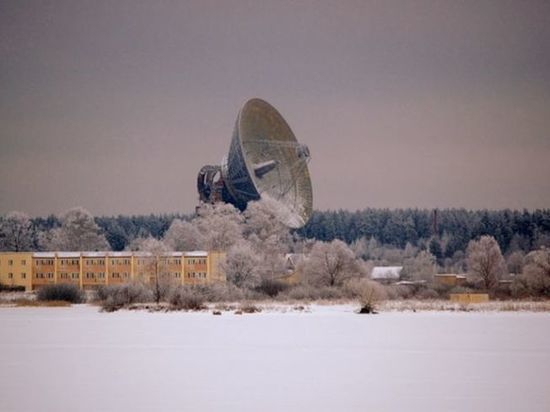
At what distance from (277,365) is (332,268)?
4629 cm

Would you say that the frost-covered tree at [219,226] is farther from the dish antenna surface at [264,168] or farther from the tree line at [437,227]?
the tree line at [437,227]

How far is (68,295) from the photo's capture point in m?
62.6

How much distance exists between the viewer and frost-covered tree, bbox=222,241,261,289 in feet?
229

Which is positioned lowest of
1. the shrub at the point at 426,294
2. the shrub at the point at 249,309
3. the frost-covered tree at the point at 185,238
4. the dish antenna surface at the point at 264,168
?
the shrub at the point at 426,294

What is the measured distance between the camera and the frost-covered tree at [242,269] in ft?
229

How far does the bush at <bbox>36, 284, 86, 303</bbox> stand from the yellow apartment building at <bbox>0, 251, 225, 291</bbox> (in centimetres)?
1074

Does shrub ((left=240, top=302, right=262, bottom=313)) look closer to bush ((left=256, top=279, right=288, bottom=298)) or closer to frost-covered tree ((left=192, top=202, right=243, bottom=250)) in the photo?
bush ((left=256, top=279, right=288, bottom=298))

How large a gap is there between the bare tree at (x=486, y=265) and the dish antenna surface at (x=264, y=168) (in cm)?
1528

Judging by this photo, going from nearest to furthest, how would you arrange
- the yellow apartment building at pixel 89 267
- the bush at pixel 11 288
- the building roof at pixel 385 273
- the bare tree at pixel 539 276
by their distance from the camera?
the bare tree at pixel 539 276, the yellow apartment building at pixel 89 267, the bush at pixel 11 288, the building roof at pixel 385 273

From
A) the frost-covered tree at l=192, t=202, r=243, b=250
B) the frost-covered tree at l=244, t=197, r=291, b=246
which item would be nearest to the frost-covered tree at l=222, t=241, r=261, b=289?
the frost-covered tree at l=244, t=197, r=291, b=246

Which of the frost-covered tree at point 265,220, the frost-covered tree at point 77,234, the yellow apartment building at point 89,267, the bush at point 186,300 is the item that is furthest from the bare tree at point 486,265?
the frost-covered tree at point 77,234

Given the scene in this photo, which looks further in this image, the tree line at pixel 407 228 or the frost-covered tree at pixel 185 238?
the tree line at pixel 407 228

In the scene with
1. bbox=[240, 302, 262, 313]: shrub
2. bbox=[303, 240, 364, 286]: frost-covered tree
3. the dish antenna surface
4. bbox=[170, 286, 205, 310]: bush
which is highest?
the dish antenna surface

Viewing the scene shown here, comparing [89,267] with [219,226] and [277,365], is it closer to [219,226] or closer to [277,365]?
[219,226]
